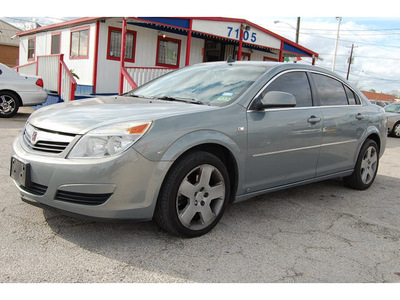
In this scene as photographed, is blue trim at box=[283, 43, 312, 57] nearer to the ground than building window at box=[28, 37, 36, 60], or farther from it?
farther from it

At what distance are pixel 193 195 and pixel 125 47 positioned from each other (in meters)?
11.3

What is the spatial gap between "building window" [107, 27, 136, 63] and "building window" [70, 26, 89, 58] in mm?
911

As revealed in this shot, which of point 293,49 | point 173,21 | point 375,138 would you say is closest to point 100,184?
point 375,138

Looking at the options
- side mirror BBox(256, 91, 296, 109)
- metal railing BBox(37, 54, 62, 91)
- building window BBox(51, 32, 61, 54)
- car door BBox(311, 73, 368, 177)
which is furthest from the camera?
building window BBox(51, 32, 61, 54)

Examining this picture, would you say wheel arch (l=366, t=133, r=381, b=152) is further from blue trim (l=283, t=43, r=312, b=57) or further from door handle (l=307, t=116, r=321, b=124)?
blue trim (l=283, t=43, r=312, b=57)

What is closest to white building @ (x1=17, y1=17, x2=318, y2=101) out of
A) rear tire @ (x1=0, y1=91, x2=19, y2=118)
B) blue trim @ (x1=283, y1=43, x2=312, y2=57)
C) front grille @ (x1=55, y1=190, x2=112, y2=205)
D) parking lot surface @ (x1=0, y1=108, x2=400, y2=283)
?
blue trim @ (x1=283, y1=43, x2=312, y2=57)

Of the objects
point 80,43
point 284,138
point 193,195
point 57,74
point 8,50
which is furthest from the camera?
point 8,50

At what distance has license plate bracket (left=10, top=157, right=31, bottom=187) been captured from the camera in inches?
110

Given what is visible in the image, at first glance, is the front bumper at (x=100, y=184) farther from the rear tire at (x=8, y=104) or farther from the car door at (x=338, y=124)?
the rear tire at (x=8, y=104)

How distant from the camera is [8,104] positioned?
1029 cm

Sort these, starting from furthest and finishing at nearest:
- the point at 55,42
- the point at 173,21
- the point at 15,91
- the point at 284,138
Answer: the point at 55,42, the point at 173,21, the point at 15,91, the point at 284,138

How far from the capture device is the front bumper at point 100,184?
2629mm

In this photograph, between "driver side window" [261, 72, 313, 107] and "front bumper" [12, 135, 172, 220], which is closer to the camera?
"front bumper" [12, 135, 172, 220]

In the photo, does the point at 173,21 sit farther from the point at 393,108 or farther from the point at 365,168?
the point at 393,108
